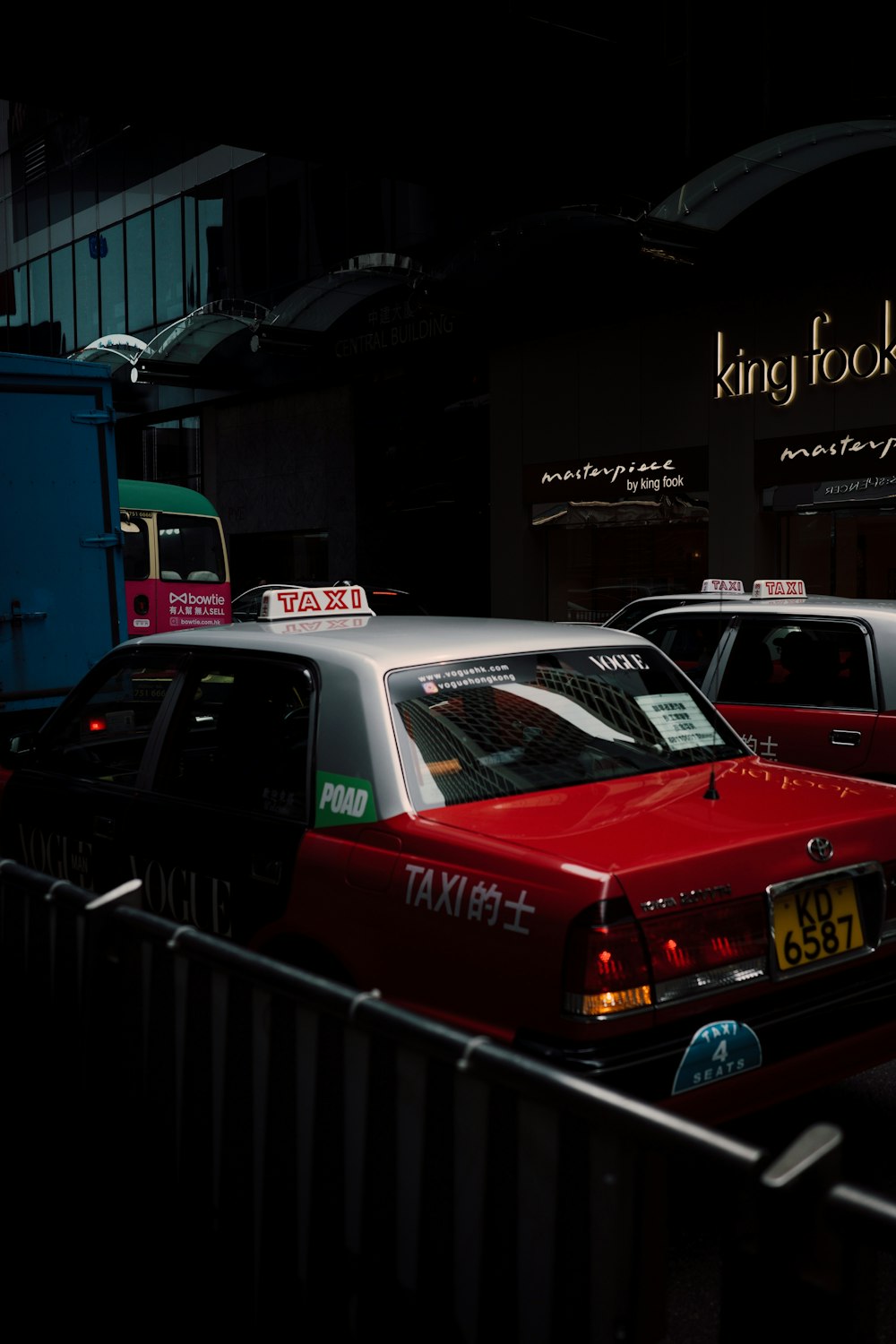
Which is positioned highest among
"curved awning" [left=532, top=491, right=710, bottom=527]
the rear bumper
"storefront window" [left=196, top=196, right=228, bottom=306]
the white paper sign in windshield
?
"storefront window" [left=196, top=196, right=228, bottom=306]

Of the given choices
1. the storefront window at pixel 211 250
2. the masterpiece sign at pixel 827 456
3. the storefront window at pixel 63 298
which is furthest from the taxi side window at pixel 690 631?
the storefront window at pixel 63 298

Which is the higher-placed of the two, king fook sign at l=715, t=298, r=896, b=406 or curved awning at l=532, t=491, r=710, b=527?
king fook sign at l=715, t=298, r=896, b=406

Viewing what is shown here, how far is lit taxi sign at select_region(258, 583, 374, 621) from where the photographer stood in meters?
5.12

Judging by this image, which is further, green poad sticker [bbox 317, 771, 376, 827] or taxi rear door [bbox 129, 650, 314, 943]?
taxi rear door [bbox 129, 650, 314, 943]

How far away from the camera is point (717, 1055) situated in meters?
3.34

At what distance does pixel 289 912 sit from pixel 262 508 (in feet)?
92.3

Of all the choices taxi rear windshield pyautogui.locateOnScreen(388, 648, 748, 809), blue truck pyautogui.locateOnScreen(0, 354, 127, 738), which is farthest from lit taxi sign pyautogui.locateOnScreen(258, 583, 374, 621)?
blue truck pyautogui.locateOnScreen(0, 354, 127, 738)

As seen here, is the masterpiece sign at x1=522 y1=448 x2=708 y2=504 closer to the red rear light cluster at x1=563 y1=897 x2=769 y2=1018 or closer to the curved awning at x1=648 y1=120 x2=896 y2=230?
the curved awning at x1=648 y1=120 x2=896 y2=230

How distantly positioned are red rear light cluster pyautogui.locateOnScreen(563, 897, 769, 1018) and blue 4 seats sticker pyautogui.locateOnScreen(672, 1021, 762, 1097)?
0.11 m

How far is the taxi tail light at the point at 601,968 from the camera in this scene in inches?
125

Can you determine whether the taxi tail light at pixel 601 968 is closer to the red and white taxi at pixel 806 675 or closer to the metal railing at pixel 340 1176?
the metal railing at pixel 340 1176

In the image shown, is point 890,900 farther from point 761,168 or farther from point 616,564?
point 616,564

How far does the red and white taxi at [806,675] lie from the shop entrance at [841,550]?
11491 millimetres

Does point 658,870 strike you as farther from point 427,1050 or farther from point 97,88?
point 97,88
